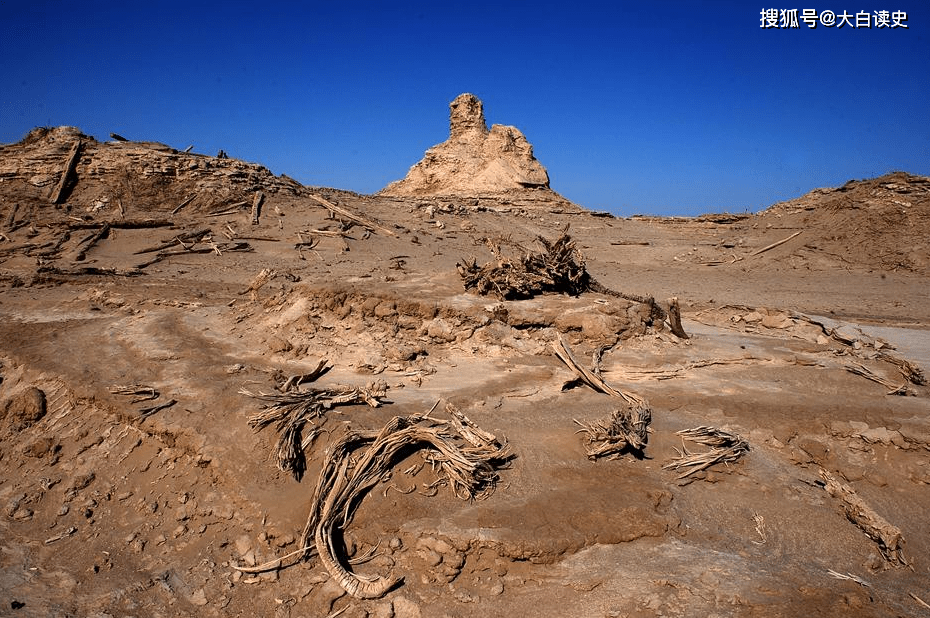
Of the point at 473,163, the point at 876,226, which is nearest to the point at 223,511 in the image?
the point at 876,226

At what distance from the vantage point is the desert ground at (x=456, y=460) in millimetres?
2654

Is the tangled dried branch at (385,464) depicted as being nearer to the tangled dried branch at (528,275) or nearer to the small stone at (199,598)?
the small stone at (199,598)

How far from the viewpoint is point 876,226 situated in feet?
48.0

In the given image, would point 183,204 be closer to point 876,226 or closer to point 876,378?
point 876,378

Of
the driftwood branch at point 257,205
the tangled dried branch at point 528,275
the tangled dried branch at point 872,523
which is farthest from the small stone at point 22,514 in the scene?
the driftwood branch at point 257,205

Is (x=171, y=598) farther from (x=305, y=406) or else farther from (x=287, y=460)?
(x=305, y=406)

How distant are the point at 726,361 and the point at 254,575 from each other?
465 cm

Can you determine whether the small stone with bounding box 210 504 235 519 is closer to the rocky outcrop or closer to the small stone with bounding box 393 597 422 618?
the small stone with bounding box 393 597 422 618

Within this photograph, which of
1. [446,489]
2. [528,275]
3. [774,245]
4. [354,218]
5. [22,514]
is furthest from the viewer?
[774,245]

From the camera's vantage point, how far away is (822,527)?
2971mm

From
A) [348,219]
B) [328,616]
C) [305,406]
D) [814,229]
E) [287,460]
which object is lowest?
[328,616]

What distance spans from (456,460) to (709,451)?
175cm

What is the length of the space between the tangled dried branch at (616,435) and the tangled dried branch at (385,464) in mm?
619

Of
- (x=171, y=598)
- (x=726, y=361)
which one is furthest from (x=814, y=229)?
(x=171, y=598)
